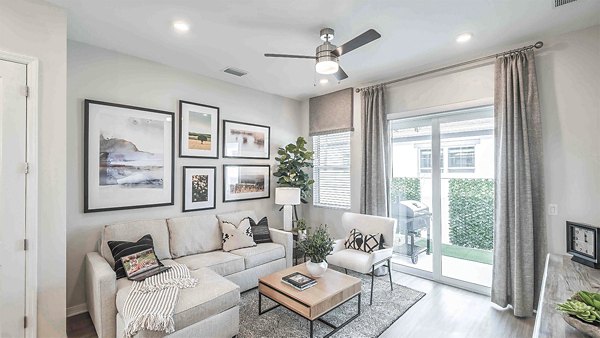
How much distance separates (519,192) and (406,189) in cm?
142

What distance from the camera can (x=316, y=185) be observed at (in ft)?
17.1

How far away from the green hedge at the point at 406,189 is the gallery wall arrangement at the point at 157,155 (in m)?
2.28

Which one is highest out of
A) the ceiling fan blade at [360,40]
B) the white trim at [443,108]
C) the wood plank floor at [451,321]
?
the ceiling fan blade at [360,40]

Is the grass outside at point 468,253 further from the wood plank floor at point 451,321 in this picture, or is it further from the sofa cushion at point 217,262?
the sofa cushion at point 217,262

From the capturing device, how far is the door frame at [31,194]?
2.18 meters

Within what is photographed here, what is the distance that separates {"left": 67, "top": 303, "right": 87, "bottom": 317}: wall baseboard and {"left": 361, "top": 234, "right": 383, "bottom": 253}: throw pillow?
331 centimetres

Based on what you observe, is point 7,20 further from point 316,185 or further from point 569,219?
point 569,219

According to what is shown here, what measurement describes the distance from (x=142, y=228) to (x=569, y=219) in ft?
15.2

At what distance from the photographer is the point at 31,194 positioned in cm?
220

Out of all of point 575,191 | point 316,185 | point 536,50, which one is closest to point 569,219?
point 575,191

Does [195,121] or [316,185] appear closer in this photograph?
[195,121]

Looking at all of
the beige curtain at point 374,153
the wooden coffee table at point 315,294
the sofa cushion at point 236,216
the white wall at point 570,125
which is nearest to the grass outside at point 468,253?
the white wall at point 570,125

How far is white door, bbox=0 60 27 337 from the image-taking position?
2094mm

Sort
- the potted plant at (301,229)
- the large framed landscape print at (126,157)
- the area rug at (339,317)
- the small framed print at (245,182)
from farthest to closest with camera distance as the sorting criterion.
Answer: the small framed print at (245,182) < the potted plant at (301,229) < the large framed landscape print at (126,157) < the area rug at (339,317)
